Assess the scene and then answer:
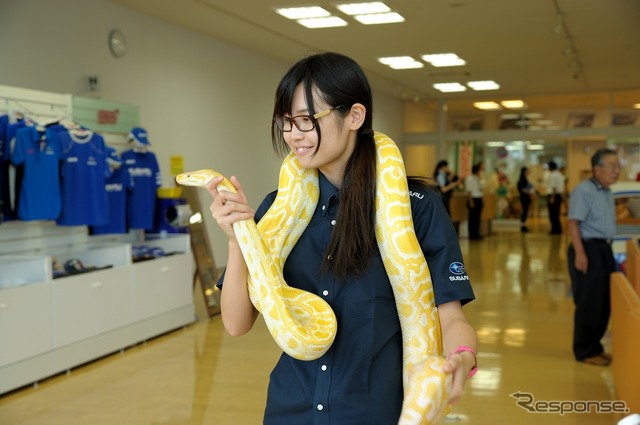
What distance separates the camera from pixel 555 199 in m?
20.7

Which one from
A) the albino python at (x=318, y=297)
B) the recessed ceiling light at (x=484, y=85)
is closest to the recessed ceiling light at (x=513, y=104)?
the recessed ceiling light at (x=484, y=85)

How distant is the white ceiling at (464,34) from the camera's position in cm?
1004

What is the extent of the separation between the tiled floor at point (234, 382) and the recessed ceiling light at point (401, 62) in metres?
6.80

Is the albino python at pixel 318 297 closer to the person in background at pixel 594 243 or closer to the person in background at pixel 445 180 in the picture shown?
the person in background at pixel 594 243

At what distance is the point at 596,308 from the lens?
6.64 meters

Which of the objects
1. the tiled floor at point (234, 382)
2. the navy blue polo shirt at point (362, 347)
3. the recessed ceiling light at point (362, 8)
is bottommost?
Result: the tiled floor at point (234, 382)

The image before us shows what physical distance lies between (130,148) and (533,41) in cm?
724

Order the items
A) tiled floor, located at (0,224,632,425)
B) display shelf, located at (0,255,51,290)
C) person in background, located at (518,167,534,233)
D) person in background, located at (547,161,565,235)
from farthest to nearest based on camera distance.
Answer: person in background, located at (518,167,534,233)
person in background, located at (547,161,565,235)
display shelf, located at (0,255,51,290)
tiled floor, located at (0,224,632,425)

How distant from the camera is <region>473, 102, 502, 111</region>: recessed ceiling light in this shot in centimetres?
2192

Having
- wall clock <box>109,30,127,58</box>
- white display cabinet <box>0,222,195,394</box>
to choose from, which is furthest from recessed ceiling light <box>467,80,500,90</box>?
white display cabinet <box>0,222,195,394</box>

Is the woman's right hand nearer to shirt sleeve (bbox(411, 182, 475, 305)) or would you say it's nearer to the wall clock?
shirt sleeve (bbox(411, 182, 475, 305))

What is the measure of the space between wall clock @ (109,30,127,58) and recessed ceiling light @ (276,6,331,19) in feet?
6.69

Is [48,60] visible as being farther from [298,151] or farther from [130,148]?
[298,151]

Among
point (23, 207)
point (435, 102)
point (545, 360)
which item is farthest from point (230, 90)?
point (435, 102)
